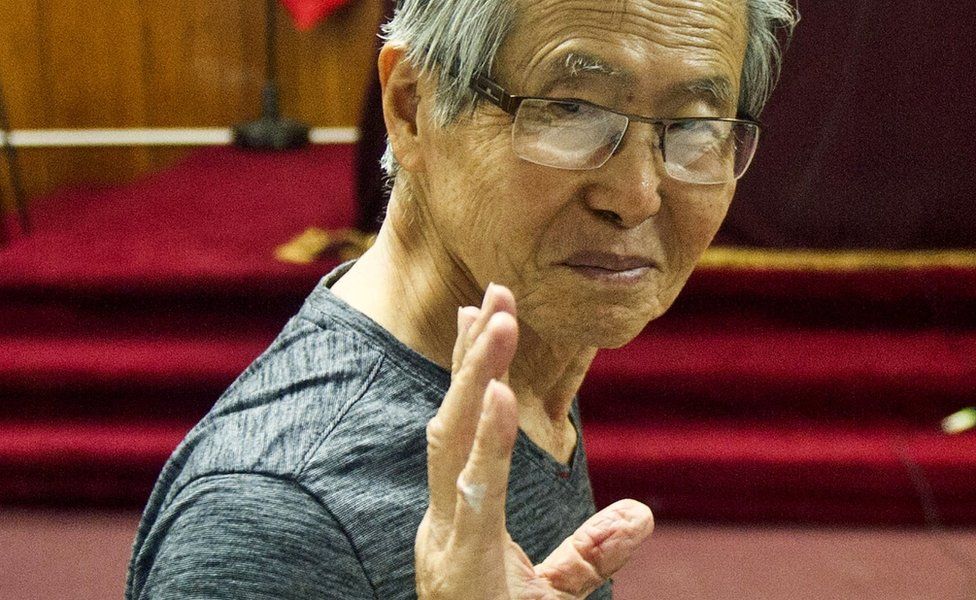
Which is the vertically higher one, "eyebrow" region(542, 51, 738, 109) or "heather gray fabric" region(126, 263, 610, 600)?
"eyebrow" region(542, 51, 738, 109)

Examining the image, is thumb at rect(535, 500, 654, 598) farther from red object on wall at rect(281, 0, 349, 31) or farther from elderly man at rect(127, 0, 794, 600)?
red object on wall at rect(281, 0, 349, 31)

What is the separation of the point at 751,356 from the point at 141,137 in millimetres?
2181

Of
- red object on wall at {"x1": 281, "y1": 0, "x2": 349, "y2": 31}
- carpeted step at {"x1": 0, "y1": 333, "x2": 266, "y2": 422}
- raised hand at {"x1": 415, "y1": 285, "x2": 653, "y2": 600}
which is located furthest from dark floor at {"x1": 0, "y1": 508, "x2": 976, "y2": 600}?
red object on wall at {"x1": 281, "y1": 0, "x2": 349, "y2": 31}

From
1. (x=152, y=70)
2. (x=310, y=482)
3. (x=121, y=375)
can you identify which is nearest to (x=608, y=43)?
(x=310, y=482)

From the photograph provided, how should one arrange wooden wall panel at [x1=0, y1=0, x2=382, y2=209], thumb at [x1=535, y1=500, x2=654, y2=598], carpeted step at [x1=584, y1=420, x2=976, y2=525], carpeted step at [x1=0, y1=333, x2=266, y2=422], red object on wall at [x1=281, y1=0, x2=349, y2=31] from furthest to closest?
red object on wall at [x1=281, y1=0, x2=349, y2=31] → wooden wall panel at [x1=0, y1=0, x2=382, y2=209] → carpeted step at [x1=0, y1=333, x2=266, y2=422] → carpeted step at [x1=584, y1=420, x2=976, y2=525] → thumb at [x1=535, y1=500, x2=654, y2=598]

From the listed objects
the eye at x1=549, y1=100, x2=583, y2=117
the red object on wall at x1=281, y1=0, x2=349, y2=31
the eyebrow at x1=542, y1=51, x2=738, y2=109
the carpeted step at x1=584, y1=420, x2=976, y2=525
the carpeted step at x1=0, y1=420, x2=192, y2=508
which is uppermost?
the eyebrow at x1=542, y1=51, x2=738, y2=109

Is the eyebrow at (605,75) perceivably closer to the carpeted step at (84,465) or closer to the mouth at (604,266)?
the mouth at (604,266)

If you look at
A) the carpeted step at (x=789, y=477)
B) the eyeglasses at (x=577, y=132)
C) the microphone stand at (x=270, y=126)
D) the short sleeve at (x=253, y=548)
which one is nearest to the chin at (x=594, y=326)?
the eyeglasses at (x=577, y=132)

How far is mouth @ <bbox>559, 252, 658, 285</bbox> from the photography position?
816 millimetres

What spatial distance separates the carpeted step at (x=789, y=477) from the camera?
2441 millimetres

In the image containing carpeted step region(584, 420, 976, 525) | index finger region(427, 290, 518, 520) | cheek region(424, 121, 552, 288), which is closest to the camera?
index finger region(427, 290, 518, 520)

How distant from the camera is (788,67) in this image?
2295mm

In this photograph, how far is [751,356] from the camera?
2549mm

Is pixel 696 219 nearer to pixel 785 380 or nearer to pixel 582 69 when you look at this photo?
pixel 582 69
